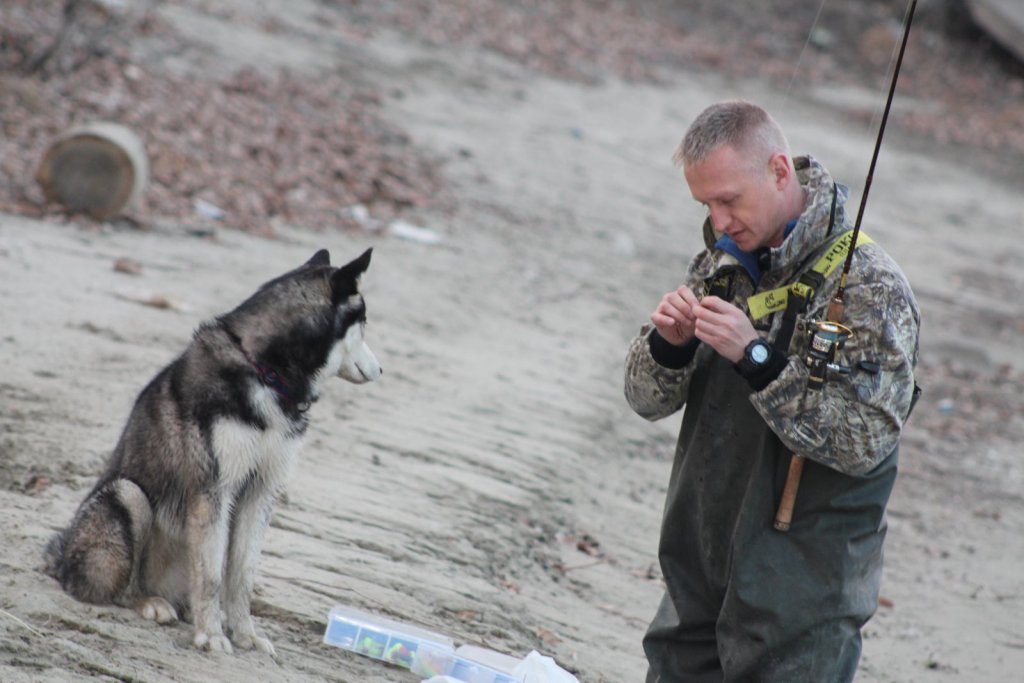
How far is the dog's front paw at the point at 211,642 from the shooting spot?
4699 millimetres

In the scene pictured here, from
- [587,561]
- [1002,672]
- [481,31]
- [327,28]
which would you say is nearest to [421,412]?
[587,561]

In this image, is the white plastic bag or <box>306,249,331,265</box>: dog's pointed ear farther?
<box>306,249,331,265</box>: dog's pointed ear

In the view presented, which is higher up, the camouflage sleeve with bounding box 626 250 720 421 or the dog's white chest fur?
the camouflage sleeve with bounding box 626 250 720 421

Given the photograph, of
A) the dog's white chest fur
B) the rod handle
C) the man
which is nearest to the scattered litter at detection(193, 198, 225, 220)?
the dog's white chest fur

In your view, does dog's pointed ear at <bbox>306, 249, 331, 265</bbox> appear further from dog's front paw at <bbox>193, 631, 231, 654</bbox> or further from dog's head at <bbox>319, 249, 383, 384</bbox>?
dog's front paw at <bbox>193, 631, 231, 654</bbox>

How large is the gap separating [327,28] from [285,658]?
14.9 m

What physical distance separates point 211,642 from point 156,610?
292 millimetres

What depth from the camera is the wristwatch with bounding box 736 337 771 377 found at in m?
3.82

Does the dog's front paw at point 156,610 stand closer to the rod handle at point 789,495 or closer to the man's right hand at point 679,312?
the man's right hand at point 679,312

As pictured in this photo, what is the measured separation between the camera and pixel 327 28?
18453 millimetres

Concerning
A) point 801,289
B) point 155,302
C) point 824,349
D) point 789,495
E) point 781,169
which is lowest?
point 155,302

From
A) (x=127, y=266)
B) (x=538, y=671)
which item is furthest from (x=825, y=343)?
(x=127, y=266)

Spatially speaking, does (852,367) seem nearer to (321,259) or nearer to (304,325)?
(304,325)

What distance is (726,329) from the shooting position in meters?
3.82
